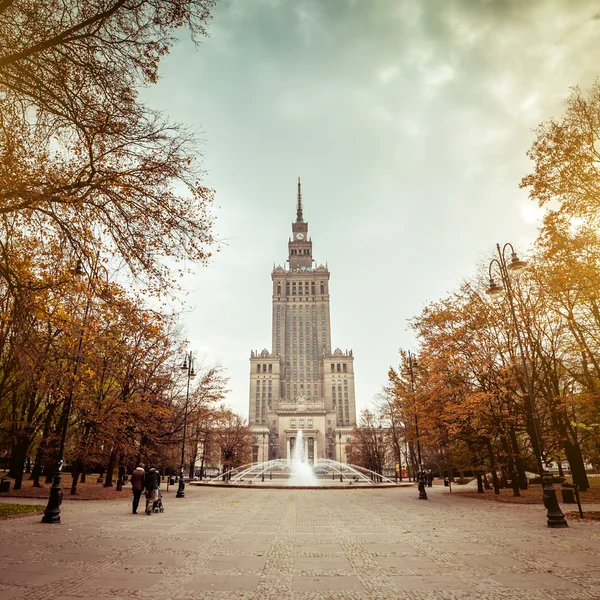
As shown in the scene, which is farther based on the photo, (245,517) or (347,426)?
(347,426)

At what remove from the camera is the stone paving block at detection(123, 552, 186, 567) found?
25.5 ft

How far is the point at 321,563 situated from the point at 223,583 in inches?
91.6

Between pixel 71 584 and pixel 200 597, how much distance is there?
2362 millimetres

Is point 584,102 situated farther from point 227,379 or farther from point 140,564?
point 227,379

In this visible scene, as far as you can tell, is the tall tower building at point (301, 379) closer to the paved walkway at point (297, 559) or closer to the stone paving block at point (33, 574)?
the paved walkway at point (297, 559)

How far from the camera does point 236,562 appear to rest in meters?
8.00

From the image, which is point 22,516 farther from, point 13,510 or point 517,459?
point 517,459

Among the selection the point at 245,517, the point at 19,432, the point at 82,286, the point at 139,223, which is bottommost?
the point at 245,517

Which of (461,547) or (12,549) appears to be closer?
(12,549)

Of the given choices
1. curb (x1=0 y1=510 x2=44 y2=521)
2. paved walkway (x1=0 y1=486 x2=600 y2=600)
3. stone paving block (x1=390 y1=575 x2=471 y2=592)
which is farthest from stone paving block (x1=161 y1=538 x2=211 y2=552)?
curb (x1=0 y1=510 x2=44 y2=521)

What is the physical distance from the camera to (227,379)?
112 ft

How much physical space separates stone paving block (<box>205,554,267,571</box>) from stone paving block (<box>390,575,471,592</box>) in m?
2.71

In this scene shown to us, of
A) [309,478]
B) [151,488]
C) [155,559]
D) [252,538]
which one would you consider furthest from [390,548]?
[309,478]

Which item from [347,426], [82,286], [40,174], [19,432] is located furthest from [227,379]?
[347,426]
